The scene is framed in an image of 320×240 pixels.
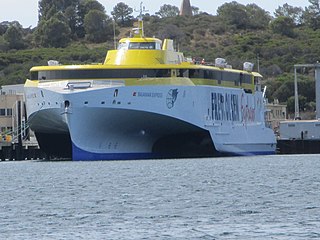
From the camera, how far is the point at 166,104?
83.3m

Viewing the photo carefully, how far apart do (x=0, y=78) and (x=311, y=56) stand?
42119 millimetres

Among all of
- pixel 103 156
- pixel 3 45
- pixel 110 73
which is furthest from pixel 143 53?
pixel 3 45

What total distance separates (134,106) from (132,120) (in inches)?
54.9

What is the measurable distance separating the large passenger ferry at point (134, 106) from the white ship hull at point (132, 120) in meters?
0.06

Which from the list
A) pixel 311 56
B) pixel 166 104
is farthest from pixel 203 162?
pixel 311 56

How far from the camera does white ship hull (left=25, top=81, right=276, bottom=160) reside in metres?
81.1

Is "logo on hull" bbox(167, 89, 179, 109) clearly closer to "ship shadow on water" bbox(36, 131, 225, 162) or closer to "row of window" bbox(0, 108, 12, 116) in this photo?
"ship shadow on water" bbox(36, 131, 225, 162)

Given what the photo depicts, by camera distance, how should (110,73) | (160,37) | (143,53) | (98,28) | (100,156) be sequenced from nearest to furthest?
1. (110,73)
2. (100,156)
3. (143,53)
4. (160,37)
5. (98,28)

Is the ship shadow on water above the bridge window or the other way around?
the other way around

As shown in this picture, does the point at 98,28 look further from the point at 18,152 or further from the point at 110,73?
the point at 110,73

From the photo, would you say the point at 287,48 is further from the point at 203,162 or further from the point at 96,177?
the point at 96,177

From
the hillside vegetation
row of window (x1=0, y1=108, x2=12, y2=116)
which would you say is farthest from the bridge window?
the hillside vegetation

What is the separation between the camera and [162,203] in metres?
49.0

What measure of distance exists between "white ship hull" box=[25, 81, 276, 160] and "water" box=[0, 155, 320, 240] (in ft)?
23.8
